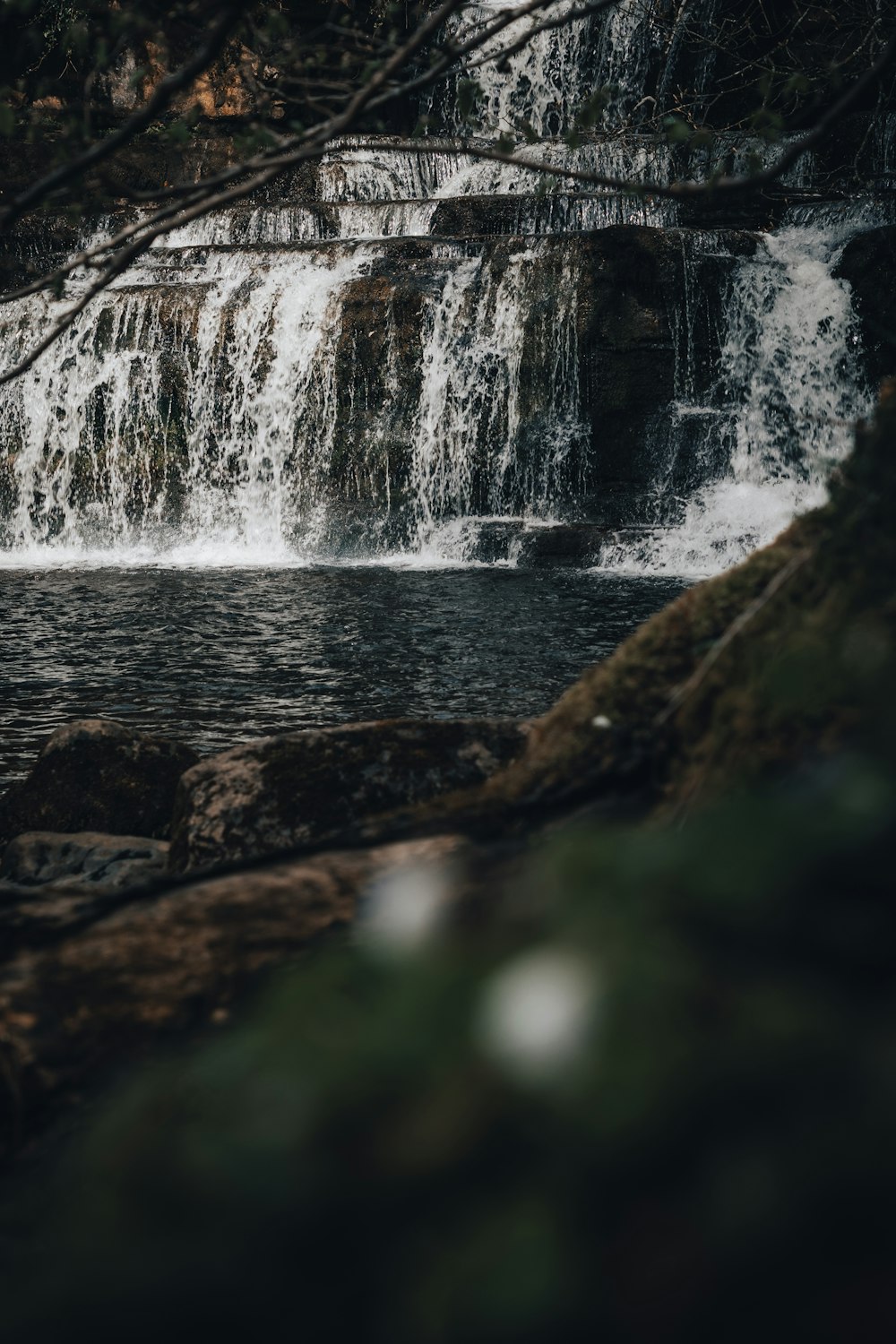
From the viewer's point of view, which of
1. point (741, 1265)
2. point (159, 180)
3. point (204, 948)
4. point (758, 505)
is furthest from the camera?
point (159, 180)

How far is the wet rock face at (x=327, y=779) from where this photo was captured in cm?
496

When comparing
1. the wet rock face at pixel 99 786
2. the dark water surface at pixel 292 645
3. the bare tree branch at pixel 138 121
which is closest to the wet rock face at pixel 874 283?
the dark water surface at pixel 292 645

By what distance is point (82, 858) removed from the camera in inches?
235

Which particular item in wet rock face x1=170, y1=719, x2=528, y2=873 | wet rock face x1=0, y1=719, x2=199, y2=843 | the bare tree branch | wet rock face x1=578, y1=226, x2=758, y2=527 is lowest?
wet rock face x1=0, y1=719, x2=199, y2=843

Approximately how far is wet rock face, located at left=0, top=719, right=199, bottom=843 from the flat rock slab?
36 cm

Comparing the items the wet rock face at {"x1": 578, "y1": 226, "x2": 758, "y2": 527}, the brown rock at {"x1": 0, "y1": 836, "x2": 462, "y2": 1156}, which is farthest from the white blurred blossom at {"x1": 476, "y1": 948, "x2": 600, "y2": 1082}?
the wet rock face at {"x1": 578, "y1": 226, "x2": 758, "y2": 527}

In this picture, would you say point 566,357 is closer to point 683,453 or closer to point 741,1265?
point 683,453

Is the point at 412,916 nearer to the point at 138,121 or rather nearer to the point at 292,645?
the point at 138,121

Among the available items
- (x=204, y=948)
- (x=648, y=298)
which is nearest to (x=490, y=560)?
(x=648, y=298)

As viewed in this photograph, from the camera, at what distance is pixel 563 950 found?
72 centimetres

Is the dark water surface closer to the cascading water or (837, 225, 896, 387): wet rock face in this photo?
the cascading water

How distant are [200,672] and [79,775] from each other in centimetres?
398

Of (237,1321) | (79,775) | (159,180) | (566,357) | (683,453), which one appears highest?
(159,180)

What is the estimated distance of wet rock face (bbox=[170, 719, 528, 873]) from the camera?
195 inches
